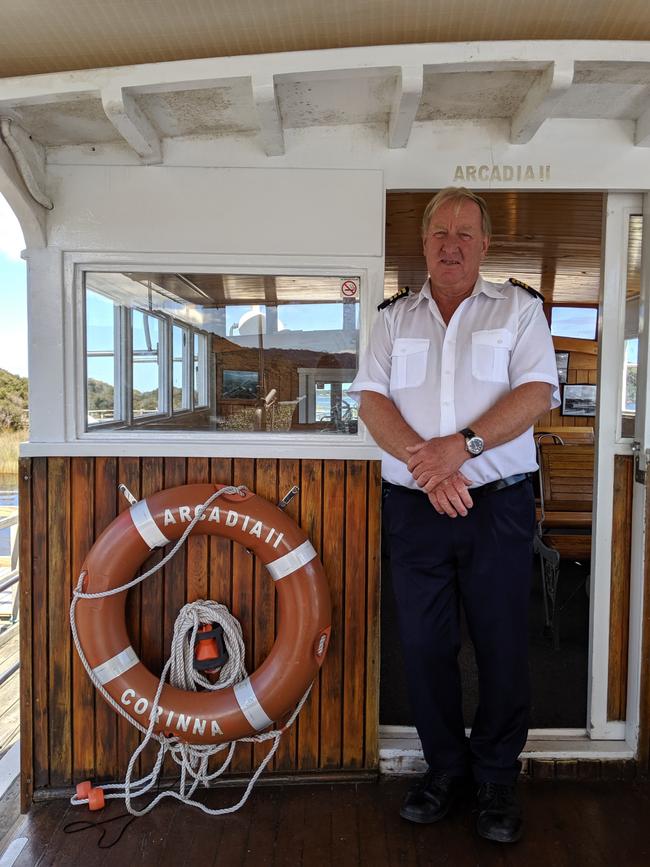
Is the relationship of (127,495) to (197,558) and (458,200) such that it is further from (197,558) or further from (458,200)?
(458,200)

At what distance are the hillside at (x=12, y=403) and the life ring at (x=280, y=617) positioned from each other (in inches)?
479

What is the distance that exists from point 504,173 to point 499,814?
179 cm

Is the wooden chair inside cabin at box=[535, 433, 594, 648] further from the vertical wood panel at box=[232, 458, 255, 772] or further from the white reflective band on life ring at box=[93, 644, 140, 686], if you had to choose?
the white reflective band on life ring at box=[93, 644, 140, 686]

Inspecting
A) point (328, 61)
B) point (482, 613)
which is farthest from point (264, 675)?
point (328, 61)

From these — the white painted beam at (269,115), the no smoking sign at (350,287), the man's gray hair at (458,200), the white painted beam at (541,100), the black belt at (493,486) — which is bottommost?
the black belt at (493,486)

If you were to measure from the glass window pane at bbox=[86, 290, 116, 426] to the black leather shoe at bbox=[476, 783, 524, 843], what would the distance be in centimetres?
153

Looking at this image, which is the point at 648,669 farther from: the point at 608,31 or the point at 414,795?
the point at 608,31

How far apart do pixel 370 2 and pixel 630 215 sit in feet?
3.57

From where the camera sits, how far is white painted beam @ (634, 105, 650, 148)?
1.80 meters

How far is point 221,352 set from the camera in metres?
1.96

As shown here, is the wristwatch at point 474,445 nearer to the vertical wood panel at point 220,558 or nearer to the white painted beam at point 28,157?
the vertical wood panel at point 220,558

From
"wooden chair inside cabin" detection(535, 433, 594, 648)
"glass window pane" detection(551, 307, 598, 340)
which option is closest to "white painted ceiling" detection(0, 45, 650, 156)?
"wooden chair inside cabin" detection(535, 433, 594, 648)

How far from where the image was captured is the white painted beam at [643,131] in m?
1.80

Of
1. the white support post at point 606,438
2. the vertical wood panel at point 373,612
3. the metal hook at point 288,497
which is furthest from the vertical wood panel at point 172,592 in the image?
the white support post at point 606,438
